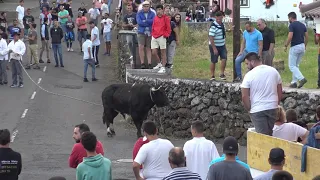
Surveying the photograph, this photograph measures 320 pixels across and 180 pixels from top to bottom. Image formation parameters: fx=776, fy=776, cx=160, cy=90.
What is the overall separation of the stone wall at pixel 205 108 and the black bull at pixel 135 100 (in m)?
1.41

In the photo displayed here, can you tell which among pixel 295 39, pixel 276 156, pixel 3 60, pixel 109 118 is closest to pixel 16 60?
pixel 3 60

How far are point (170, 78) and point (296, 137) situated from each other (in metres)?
9.36

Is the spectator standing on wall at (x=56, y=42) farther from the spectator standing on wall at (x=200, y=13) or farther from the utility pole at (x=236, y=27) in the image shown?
the utility pole at (x=236, y=27)

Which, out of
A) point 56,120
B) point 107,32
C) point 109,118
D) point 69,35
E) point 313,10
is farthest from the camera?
point 69,35

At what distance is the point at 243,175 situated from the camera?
9.15m

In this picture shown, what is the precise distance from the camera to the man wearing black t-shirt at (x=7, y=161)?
9953 millimetres

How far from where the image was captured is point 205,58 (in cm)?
2872

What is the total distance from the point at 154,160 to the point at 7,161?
6.22 feet

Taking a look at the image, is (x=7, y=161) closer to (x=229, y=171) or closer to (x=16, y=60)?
(x=229, y=171)

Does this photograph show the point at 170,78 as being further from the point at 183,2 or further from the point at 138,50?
the point at 183,2

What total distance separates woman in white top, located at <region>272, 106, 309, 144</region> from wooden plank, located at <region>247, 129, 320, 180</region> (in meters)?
0.19

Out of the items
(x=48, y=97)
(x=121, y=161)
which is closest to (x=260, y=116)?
(x=121, y=161)

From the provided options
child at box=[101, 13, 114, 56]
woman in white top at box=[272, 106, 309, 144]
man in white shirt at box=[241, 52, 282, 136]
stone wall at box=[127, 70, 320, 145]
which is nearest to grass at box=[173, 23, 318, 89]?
stone wall at box=[127, 70, 320, 145]

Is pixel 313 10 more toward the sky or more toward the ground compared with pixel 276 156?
more toward the sky
